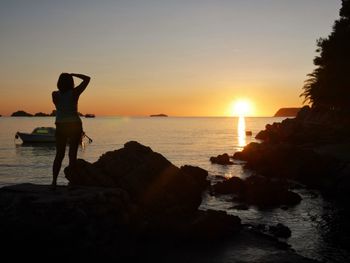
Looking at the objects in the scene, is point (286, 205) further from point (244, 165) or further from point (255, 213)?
point (244, 165)

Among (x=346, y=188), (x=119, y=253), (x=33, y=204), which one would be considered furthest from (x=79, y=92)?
(x=346, y=188)

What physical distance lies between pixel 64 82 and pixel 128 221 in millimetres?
4649

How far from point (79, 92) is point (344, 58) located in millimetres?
28387

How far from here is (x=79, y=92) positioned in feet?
37.3

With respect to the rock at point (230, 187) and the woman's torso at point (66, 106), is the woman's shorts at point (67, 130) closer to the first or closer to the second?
the woman's torso at point (66, 106)

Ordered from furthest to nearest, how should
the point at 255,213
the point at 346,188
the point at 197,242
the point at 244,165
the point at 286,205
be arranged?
the point at 244,165
the point at 346,188
the point at 286,205
the point at 255,213
the point at 197,242

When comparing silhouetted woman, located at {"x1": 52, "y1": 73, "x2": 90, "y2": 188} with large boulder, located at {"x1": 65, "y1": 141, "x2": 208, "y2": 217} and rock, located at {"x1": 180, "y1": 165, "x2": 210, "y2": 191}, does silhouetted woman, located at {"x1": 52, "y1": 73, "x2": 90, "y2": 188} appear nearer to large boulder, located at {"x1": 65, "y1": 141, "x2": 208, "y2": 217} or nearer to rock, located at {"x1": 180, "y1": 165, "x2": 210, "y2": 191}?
large boulder, located at {"x1": 65, "y1": 141, "x2": 208, "y2": 217}

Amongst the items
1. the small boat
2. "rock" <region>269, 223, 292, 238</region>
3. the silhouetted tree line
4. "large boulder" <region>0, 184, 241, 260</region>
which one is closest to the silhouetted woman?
"large boulder" <region>0, 184, 241, 260</region>

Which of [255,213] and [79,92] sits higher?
[79,92]

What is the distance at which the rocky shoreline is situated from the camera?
35.1 ft

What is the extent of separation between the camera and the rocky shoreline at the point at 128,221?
1069cm

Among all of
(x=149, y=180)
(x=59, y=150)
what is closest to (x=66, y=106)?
(x=59, y=150)

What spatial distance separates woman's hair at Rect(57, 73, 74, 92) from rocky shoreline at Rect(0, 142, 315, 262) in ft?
10.1

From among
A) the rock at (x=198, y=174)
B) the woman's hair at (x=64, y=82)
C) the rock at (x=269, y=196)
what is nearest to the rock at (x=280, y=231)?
the rock at (x=269, y=196)
